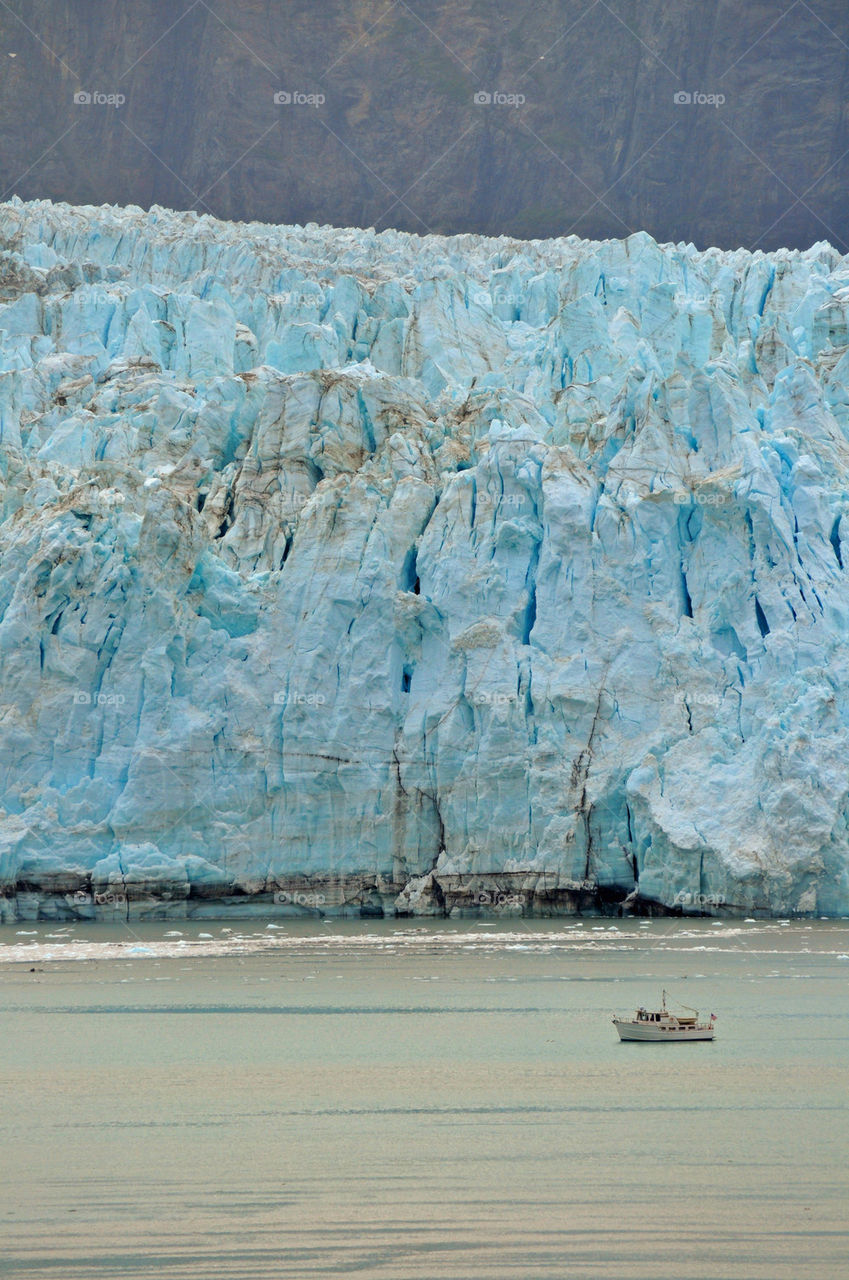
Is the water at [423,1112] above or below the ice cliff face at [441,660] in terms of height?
below

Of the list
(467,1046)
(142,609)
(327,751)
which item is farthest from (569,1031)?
(142,609)

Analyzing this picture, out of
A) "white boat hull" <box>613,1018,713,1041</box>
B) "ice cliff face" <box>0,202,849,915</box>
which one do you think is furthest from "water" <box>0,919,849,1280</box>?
"ice cliff face" <box>0,202,849,915</box>

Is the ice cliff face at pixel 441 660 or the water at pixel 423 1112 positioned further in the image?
the ice cliff face at pixel 441 660

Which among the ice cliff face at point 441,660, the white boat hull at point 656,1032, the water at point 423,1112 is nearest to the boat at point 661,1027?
the white boat hull at point 656,1032

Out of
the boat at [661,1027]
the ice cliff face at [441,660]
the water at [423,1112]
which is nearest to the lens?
the water at [423,1112]

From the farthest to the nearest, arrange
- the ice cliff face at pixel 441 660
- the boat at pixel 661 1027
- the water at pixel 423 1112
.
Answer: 1. the ice cliff face at pixel 441 660
2. the boat at pixel 661 1027
3. the water at pixel 423 1112

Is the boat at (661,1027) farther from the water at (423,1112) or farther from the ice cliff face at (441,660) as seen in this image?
the ice cliff face at (441,660)

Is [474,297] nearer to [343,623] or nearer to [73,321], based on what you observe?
[73,321]
